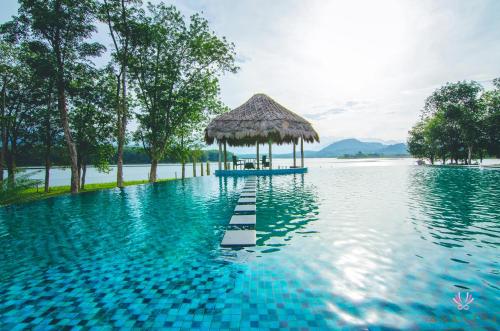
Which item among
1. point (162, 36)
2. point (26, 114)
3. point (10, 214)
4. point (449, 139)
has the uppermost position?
point (162, 36)

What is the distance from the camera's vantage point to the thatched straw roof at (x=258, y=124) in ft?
53.2

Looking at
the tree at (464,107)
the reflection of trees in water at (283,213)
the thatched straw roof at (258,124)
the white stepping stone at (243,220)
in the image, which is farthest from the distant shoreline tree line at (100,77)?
the tree at (464,107)

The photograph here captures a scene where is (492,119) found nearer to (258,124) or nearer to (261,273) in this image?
(258,124)

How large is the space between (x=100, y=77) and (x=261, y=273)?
1759cm

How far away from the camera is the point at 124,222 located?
5930 millimetres

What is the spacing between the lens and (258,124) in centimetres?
1644

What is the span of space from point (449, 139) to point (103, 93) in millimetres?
30889

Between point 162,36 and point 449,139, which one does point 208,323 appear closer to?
point 162,36

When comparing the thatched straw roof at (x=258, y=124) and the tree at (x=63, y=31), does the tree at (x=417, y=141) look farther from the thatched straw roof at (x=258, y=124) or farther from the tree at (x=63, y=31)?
the tree at (x=63, y=31)

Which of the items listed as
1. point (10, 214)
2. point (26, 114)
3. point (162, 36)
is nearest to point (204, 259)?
point (10, 214)

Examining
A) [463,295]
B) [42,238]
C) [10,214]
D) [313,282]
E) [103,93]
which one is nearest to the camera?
[463,295]

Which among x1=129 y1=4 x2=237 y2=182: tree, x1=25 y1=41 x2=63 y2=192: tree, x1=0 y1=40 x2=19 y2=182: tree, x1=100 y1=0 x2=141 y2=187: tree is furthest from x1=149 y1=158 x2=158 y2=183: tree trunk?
x1=0 y1=40 x2=19 y2=182: tree

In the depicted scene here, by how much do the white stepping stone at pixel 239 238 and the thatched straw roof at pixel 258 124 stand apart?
11909mm

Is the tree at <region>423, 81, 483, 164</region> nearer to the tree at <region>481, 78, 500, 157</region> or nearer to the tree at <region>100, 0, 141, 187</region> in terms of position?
the tree at <region>481, 78, 500, 157</region>
